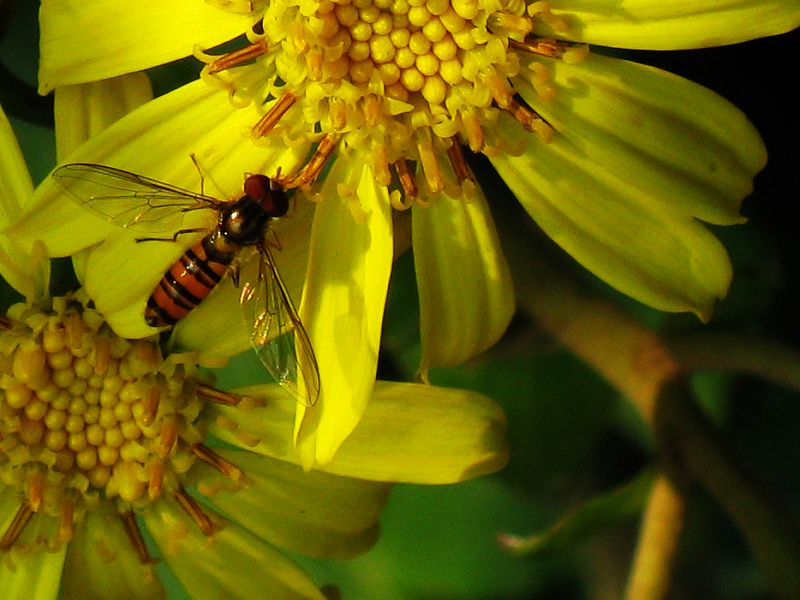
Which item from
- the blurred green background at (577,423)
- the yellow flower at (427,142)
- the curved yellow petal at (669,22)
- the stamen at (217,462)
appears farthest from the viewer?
the blurred green background at (577,423)

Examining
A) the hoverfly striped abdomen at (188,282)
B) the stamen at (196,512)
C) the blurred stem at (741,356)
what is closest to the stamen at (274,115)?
the hoverfly striped abdomen at (188,282)

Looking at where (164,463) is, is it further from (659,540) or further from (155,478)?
(659,540)

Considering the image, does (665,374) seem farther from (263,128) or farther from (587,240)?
(263,128)

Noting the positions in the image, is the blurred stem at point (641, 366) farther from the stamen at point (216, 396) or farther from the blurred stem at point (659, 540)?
the stamen at point (216, 396)

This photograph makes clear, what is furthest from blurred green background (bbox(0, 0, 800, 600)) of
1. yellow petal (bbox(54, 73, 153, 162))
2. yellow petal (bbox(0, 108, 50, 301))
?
yellow petal (bbox(54, 73, 153, 162))

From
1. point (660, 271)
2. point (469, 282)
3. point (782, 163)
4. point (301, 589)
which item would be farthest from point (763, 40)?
point (301, 589)
